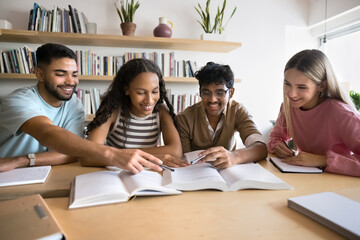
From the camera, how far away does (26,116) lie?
1.24m

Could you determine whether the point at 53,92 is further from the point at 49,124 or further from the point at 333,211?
the point at 333,211

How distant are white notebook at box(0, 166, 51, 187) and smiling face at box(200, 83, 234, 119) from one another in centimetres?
97

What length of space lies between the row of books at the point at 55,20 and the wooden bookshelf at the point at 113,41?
0.09 meters

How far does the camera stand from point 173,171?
104 centimetres

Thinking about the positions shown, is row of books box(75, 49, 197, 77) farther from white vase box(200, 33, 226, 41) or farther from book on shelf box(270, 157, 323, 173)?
book on shelf box(270, 157, 323, 173)

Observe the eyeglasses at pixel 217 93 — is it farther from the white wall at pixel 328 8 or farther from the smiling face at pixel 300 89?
the white wall at pixel 328 8

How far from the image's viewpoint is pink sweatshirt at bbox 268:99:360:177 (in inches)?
43.6

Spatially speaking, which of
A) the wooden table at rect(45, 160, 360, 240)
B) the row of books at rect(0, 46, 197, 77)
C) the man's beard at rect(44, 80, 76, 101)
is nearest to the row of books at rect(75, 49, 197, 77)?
the row of books at rect(0, 46, 197, 77)

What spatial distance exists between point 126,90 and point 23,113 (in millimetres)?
573

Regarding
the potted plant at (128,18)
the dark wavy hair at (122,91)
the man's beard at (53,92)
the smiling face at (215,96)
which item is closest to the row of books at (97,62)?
the potted plant at (128,18)

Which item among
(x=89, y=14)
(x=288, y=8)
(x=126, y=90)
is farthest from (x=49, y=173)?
(x=288, y=8)

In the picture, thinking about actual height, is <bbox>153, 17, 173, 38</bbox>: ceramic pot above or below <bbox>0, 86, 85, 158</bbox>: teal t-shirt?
above

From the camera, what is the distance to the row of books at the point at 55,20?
2693 mm

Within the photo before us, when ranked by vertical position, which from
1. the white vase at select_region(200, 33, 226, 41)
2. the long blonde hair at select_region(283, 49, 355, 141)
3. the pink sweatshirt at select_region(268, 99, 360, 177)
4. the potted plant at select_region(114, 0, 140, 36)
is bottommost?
the pink sweatshirt at select_region(268, 99, 360, 177)
